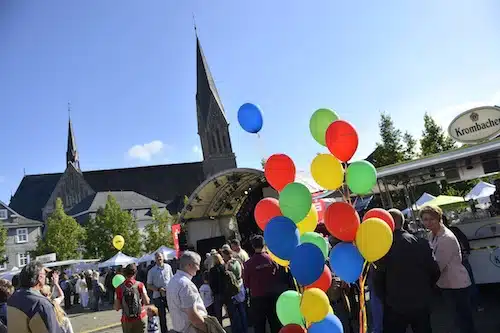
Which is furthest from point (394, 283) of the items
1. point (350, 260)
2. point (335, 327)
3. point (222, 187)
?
point (222, 187)

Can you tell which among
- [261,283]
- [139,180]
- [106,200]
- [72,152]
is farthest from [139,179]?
[261,283]

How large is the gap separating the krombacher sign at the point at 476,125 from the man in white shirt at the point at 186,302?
264 inches

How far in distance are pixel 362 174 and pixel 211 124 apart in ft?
181

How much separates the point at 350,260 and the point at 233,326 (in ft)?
13.5

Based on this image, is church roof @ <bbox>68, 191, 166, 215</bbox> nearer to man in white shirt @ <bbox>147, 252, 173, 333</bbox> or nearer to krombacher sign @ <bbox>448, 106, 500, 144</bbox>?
man in white shirt @ <bbox>147, 252, 173, 333</bbox>

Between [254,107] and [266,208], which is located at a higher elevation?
[254,107]

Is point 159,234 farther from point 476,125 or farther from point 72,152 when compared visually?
point 476,125

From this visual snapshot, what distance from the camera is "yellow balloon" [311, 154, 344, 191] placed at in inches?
162

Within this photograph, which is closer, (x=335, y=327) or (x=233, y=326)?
(x=335, y=327)

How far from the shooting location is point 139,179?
70.3m

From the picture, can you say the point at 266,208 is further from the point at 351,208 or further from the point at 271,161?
the point at 351,208

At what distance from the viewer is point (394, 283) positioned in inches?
153

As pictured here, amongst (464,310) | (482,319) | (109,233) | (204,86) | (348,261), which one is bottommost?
(482,319)

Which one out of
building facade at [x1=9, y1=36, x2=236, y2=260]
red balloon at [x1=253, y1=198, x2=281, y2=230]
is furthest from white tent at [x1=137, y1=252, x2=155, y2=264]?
building facade at [x1=9, y1=36, x2=236, y2=260]
